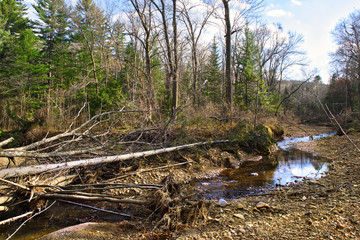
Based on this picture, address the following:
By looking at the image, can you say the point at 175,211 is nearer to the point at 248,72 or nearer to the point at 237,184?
the point at 237,184

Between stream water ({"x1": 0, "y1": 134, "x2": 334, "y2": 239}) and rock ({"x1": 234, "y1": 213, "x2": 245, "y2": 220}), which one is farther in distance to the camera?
stream water ({"x1": 0, "y1": 134, "x2": 334, "y2": 239})

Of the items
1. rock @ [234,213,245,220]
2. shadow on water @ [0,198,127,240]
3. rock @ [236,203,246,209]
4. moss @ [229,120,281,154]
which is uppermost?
moss @ [229,120,281,154]

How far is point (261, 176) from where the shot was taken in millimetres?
7617

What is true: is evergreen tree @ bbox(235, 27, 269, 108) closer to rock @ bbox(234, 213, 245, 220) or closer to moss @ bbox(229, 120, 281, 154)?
moss @ bbox(229, 120, 281, 154)

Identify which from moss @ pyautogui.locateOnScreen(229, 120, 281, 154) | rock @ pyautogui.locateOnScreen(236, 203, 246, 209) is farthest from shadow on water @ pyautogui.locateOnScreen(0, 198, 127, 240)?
moss @ pyautogui.locateOnScreen(229, 120, 281, 154)

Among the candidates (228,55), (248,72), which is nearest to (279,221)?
(228,55)

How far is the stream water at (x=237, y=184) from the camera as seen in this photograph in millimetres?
4398

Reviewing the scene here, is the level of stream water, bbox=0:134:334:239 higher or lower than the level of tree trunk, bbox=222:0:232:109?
lower

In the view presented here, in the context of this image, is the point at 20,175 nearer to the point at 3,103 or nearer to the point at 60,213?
the point at 60,213

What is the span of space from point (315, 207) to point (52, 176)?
6.07m

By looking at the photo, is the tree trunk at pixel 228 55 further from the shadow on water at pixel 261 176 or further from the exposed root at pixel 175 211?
the exposed root at pixel 175 211

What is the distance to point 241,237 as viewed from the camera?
125 inches

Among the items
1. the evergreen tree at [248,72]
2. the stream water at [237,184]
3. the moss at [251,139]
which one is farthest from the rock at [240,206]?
the evergreen tree at [248,72]

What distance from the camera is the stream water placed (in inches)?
173
